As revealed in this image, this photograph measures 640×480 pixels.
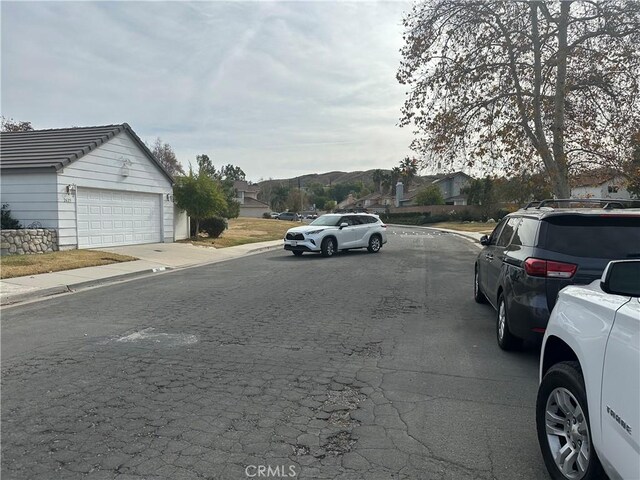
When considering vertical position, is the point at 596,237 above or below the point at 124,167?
below

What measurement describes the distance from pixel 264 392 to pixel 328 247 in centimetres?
1344

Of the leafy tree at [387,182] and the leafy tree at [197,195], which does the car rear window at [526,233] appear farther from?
the leafy tree at [387,182]

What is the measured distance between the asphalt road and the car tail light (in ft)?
3.56

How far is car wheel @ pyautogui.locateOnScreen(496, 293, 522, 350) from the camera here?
5762 mm

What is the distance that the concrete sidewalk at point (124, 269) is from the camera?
399 inches

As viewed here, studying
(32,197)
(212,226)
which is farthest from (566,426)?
(212,226)

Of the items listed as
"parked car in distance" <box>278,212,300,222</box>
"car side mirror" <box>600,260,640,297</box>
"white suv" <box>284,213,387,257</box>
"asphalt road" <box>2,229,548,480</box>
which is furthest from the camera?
"parked car in distance" <box>278,212,300,222</box>

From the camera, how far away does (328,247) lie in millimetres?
17906

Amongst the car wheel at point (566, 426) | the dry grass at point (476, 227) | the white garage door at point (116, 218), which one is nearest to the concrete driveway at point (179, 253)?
the white garage door at point (116, 218)

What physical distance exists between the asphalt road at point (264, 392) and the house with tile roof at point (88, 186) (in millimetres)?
8906

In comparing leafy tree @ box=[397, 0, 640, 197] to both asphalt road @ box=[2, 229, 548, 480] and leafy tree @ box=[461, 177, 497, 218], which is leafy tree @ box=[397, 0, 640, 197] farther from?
leafy tree @ box=[461, 177, 497, 218]

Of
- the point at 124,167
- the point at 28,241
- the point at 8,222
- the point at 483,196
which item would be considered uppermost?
the point at 124,167

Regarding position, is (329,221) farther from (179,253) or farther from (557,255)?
(557,255)

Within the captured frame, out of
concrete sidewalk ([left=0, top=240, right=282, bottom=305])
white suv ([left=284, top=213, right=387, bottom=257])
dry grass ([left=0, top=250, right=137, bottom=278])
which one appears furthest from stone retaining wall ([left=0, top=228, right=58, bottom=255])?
white suv ([left=284, top=213, right=387, bottom=257])
